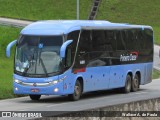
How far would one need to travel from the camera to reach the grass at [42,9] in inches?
3076

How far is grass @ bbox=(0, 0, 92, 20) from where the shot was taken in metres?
78.1

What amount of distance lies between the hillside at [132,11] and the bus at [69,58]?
4646 centimetres

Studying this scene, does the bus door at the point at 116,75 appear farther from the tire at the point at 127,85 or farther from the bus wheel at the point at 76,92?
the bus wheel at the point at 76,92

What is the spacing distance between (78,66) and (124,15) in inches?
2163

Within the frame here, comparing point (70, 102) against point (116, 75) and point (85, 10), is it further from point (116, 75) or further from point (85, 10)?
point (85, 10)

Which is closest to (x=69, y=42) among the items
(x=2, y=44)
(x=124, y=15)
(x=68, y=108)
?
(x=68, y=108)

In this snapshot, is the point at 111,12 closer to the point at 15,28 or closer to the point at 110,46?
the point at 15,28

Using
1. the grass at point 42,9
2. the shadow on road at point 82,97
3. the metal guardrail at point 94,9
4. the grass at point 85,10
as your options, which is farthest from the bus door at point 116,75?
the metal guardrail at point 94,9

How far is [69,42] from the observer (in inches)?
981

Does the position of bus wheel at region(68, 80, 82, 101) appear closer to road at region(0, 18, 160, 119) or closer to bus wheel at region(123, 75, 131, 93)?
road at region(0, 18, 160, 119)

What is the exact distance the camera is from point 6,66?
4162 centimetres

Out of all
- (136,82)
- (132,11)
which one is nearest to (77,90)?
(136,82)

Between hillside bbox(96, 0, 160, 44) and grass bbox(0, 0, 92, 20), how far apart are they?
7.54 ft

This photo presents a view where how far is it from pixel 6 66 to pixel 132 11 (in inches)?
1684
